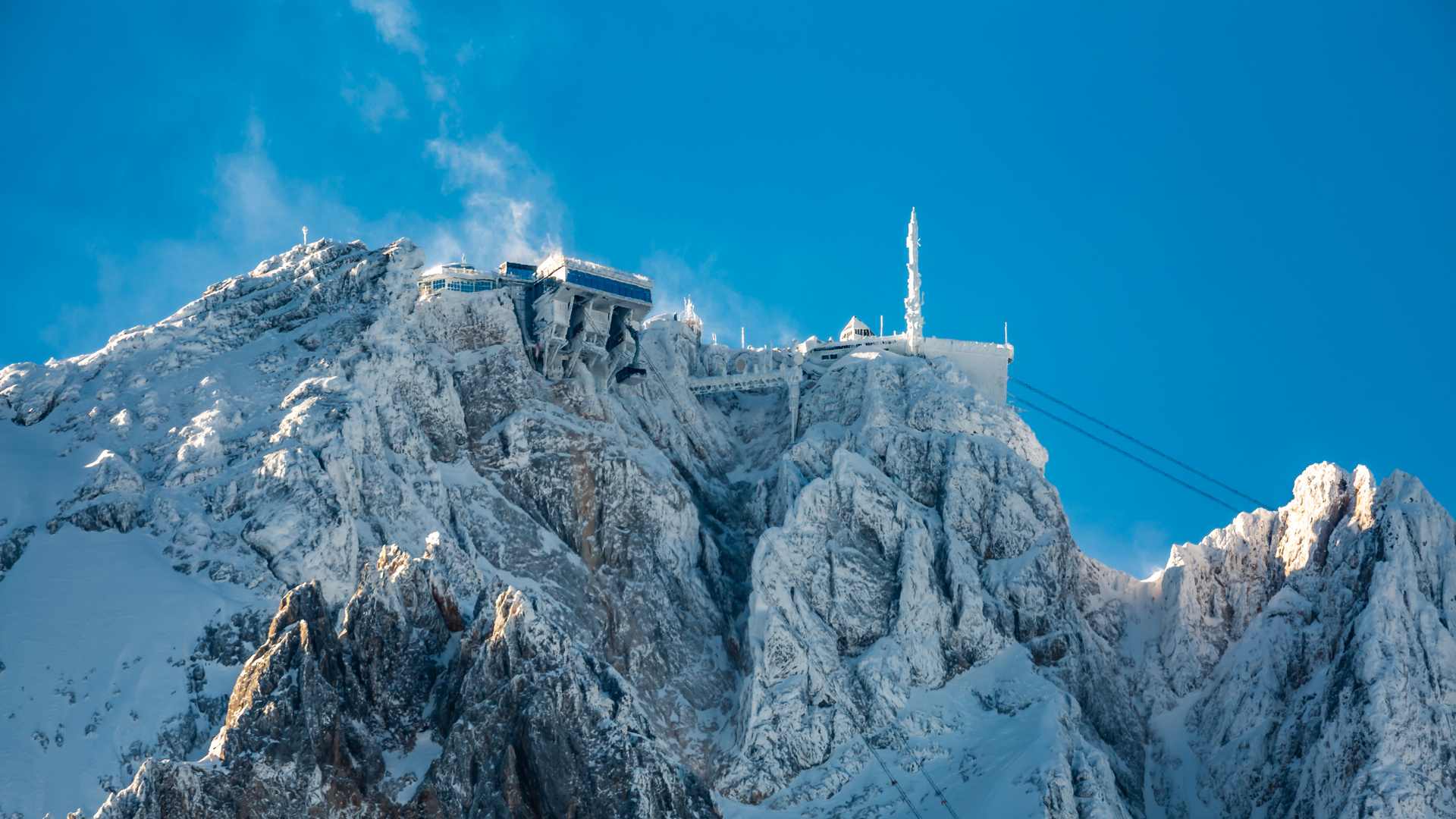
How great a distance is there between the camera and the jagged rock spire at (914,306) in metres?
166

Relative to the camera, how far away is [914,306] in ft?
552

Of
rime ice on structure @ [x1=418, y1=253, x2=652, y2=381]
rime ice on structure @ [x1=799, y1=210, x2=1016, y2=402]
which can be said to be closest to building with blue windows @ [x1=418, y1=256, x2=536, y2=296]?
rime ice on structure @ [x1=418, y1=253, x2=652, y2=381]

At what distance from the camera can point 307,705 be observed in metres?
87.4

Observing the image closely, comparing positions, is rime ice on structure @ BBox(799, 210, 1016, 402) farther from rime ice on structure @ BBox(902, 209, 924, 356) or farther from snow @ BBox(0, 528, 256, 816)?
snow @ BBox(0, 528, 256, 816)

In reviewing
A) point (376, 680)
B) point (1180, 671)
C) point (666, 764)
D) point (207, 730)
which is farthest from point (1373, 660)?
point (207, 730)

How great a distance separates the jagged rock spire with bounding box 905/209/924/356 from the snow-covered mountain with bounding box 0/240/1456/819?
741 centimetres

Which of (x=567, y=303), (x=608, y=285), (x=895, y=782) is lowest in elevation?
(x=895, y=782)

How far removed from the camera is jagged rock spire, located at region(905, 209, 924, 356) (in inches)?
6521

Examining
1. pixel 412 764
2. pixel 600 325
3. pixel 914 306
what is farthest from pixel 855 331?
pixel 412 764

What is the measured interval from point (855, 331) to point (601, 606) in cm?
6801

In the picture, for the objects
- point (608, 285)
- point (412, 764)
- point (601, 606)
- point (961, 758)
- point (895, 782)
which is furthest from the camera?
point (608, 285)

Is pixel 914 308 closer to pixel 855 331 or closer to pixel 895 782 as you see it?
pixel 855 331

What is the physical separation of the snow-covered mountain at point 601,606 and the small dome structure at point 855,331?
68.8 ft

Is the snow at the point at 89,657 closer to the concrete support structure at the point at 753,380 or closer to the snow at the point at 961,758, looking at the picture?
the snow at the point at 961,758
